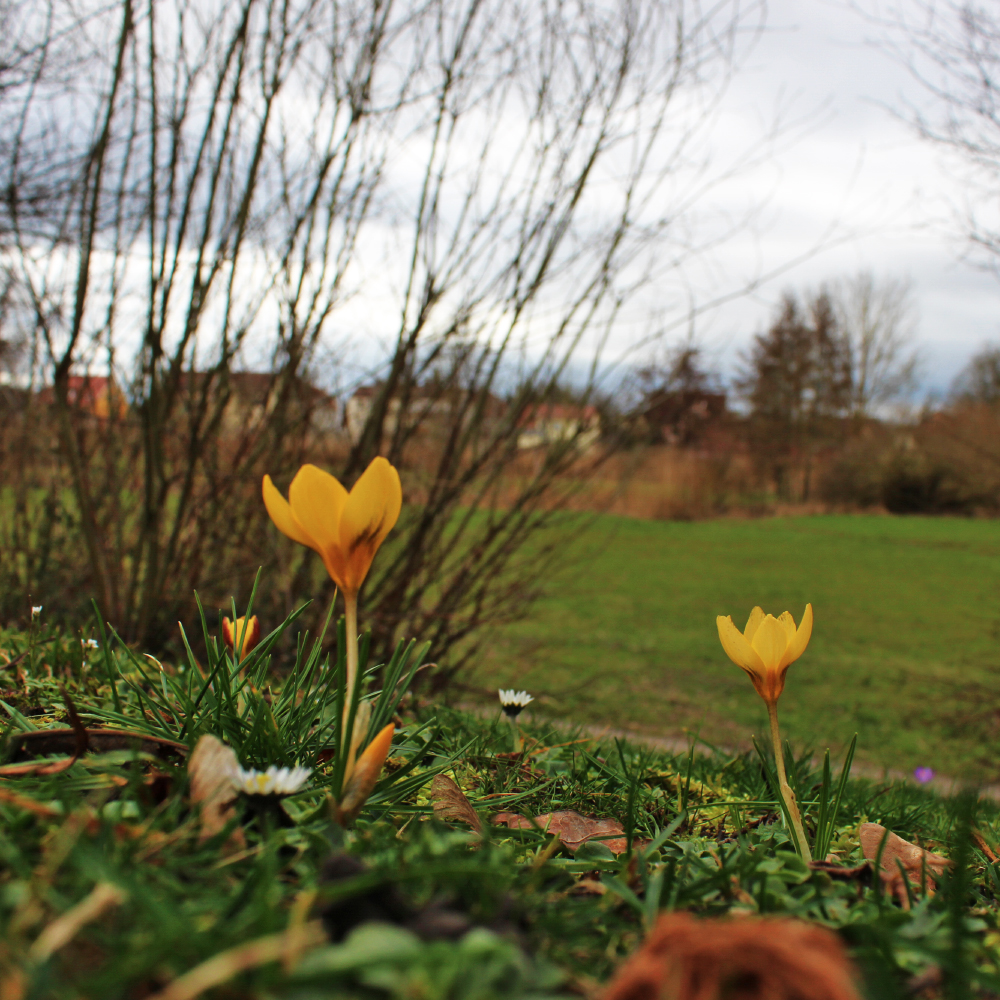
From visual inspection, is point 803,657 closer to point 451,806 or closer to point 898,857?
point 898,857

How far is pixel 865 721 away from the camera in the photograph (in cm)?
675

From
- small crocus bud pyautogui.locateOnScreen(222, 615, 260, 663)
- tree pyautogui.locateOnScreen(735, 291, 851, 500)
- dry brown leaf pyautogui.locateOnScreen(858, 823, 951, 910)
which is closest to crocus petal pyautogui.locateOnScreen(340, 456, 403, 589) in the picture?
small crocus bud pyautogui.locateOnScreen(222, 615, 260, 663)

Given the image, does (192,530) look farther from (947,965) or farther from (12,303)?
(947,965)

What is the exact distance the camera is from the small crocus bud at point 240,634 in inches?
51.5

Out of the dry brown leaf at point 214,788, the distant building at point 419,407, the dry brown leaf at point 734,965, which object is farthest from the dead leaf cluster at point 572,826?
the distant building at point 419,407

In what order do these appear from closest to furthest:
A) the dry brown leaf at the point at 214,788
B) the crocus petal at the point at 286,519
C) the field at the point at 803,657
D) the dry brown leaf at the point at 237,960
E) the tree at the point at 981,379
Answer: the dry brown leaf at the point at 237,960
the dry brown leaf at the point at 214,788
the crocus petal at the point at 286,519
the field at the point at 803,657
the tree at the point at 981,379

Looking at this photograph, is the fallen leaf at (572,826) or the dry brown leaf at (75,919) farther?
the fallen leaf at (572,826)

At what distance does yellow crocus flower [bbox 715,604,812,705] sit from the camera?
3.45ft

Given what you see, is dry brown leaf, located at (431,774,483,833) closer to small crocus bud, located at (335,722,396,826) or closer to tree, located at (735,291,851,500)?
small crocus bud, located at (335,722,396,826)

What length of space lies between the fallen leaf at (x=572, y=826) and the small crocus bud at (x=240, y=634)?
514 millimetres

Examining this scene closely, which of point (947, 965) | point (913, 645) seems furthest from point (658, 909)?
point (913, 645)

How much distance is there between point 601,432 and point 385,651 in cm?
148

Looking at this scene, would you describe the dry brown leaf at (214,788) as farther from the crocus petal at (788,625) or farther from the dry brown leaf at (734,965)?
the crocus petal at (788,625)

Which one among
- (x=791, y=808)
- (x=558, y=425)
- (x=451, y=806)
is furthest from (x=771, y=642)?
(x=558, y=425)
